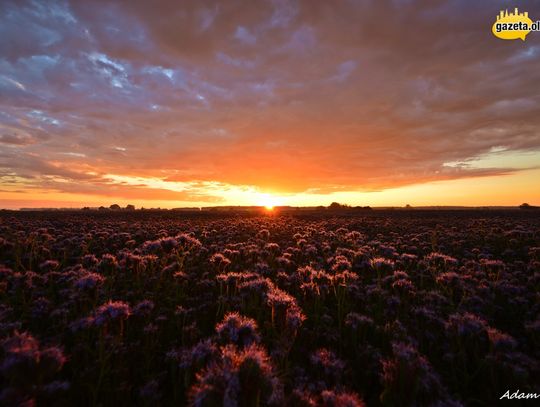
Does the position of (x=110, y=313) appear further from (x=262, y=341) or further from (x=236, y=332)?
(x=262, y=341)

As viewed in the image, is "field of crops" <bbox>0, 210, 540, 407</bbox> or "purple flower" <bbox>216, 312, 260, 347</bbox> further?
"purple flower" <bbox>216, 312, 260, 347</bbox>

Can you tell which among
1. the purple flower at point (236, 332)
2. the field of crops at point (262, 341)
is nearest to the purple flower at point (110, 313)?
the field of crops at point (262, 341)

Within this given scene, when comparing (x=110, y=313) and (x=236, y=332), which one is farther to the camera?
(x=110, y=313)

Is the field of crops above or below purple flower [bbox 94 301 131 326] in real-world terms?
below

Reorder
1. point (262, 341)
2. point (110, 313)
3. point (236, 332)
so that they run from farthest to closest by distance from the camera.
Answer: point (262, 341), point (110, 313), point (236, 332)

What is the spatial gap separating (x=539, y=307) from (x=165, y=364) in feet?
30.8

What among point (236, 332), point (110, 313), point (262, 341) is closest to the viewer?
point (236, 332)

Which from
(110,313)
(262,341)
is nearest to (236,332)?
(262,341)

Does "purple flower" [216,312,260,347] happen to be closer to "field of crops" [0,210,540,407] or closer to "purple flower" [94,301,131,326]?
"field of crops" [0,210,540,407]

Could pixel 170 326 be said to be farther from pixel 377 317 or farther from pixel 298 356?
pixel 377 317

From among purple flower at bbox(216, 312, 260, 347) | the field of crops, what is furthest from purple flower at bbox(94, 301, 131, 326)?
purple flower at bbox(216, 312, 260, 347)

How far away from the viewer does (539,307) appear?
7426 mm

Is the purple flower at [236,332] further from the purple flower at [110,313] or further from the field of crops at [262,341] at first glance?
the purple flower at [110,313]

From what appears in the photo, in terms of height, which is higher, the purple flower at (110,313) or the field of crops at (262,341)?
the purple flower at (110,313)
